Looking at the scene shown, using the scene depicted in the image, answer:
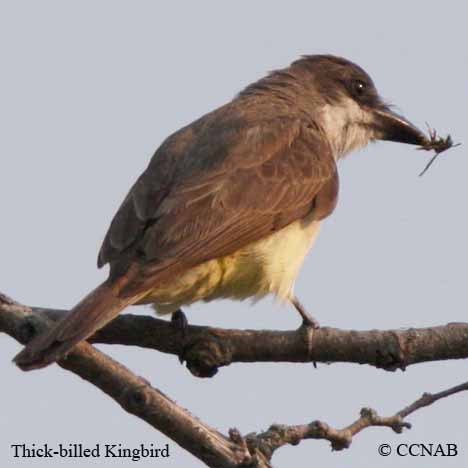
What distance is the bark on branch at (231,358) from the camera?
15.5 ft

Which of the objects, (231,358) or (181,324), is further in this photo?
(181,324)

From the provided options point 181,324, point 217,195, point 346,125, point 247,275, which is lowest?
point 181,324

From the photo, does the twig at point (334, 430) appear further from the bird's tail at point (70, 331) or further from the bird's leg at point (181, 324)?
the bird's leg at point (181, 324)

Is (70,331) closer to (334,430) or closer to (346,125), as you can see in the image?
(334,430)

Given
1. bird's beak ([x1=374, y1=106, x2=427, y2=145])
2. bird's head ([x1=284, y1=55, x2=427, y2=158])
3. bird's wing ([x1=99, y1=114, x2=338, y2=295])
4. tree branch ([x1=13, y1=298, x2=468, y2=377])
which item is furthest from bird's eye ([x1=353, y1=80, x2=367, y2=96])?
tree branch ([x1=13, y1=298, x2=468, y2=377])

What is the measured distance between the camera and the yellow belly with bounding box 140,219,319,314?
20.3 ft

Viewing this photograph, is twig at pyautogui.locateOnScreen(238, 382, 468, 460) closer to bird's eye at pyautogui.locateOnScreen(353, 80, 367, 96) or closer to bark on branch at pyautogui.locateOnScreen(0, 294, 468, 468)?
bark on branch at pyautogui.locateOnScreen(0, 294, 468, 468)

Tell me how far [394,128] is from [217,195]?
258cm

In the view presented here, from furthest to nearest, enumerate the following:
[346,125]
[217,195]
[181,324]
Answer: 1. [346,125]
2. [217,195]
3. [181,324]

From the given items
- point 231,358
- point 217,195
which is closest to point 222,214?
point 217,195

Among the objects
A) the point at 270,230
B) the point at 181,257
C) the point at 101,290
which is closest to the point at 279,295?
the point at 270,230

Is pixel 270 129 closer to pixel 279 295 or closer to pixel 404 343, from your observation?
pixel 279 295

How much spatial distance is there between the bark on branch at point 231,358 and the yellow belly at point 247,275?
0.32 metres

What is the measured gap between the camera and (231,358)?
5734 mm
